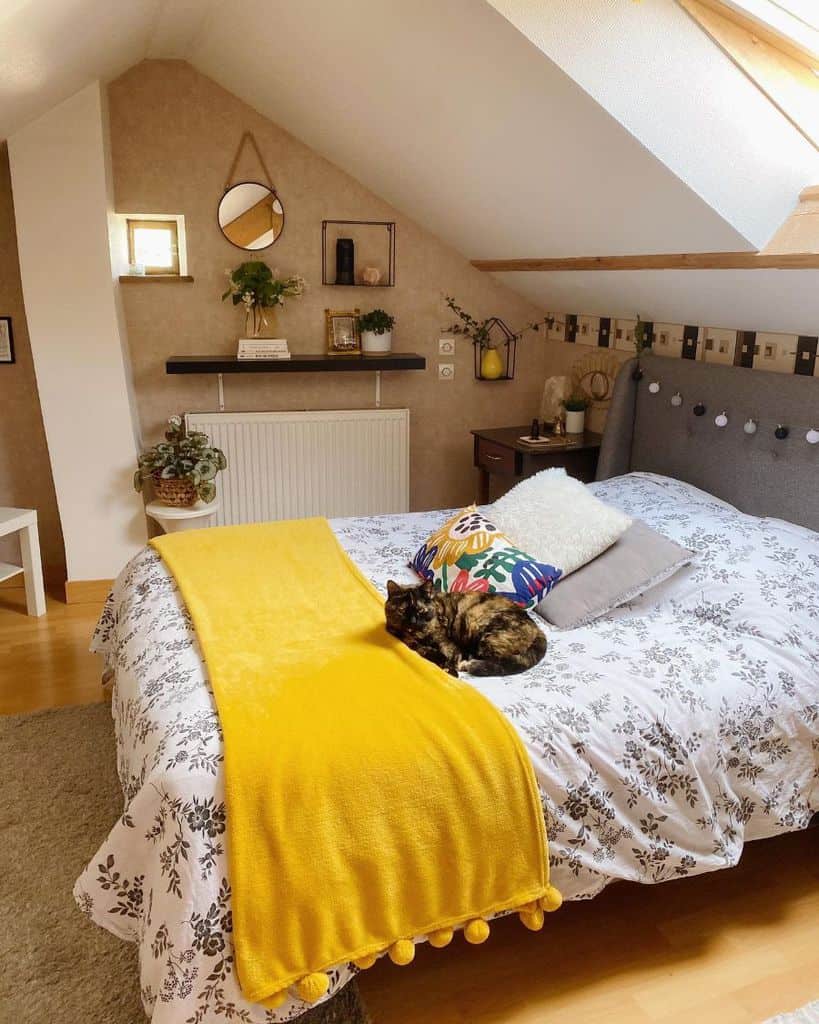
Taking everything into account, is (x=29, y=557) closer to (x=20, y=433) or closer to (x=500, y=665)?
(x=20, y=433)

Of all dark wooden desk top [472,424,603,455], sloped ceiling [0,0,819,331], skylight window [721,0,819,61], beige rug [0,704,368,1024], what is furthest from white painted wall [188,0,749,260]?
beige rug [0,704,368,1024]

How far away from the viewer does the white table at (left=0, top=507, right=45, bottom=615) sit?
11.6ft

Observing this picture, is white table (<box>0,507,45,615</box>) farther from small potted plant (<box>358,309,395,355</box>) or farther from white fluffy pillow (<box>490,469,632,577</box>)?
white fluffy pillow (<box>490,469,632,577</box>)

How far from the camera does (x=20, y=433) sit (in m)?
3.97

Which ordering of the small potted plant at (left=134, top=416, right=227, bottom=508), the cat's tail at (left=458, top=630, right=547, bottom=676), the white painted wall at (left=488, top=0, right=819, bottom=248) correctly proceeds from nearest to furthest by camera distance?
the cat's tail at (left=458, top=630, right=547, bottom=676), the white painted wall at (left=488, top=0, right=819, bottom=248), the small potted plant at (left=134, top=416, right=227, bottom=508)

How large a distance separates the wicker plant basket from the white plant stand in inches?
1.1

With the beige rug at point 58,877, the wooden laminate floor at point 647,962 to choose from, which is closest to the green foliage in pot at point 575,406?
the wooden laminate floor at point 647,962

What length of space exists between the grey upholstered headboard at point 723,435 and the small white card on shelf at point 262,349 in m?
1.52

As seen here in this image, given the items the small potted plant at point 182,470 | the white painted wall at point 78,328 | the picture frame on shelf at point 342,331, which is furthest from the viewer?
the picture frame on shelf at point 342,331

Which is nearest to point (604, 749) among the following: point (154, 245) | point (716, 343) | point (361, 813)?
point (361, 813)

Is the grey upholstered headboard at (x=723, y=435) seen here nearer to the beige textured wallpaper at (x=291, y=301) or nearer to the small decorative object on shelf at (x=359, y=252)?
the beige textured wallpaper at (x=291, y=301)

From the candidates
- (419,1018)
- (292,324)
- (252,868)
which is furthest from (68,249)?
(419,1018)

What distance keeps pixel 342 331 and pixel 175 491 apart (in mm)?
1132

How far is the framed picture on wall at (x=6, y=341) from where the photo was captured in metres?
3.83
